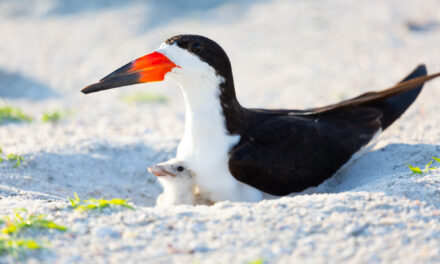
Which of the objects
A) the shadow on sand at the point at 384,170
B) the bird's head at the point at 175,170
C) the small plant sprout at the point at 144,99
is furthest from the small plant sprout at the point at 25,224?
the small plant sprout at the point at 144,99

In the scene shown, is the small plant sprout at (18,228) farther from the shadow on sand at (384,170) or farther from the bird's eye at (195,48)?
the shadow on sand at (384,170)

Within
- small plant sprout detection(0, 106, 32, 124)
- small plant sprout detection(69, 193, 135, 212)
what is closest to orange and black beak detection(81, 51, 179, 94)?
small plant sprout detection(69, 193, 135, 212)

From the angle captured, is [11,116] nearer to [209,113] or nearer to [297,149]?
[209,113]

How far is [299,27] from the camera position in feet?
37.1

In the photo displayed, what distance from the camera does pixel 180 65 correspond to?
12.5 ft

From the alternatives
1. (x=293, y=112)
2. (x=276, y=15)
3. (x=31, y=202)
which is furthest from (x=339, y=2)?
(x=31, y=202)

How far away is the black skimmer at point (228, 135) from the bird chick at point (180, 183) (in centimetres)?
7

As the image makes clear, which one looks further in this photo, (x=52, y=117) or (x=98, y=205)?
(x=52, y=117)

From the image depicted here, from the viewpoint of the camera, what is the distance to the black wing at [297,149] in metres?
3.92

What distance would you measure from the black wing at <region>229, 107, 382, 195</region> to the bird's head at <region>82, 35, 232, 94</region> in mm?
551

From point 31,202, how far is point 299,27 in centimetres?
876

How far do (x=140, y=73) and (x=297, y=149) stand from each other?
1.23 metres

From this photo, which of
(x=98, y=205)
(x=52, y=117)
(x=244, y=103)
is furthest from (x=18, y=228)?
A: (x=244, y=103)

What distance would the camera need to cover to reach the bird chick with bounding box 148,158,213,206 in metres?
4.07
